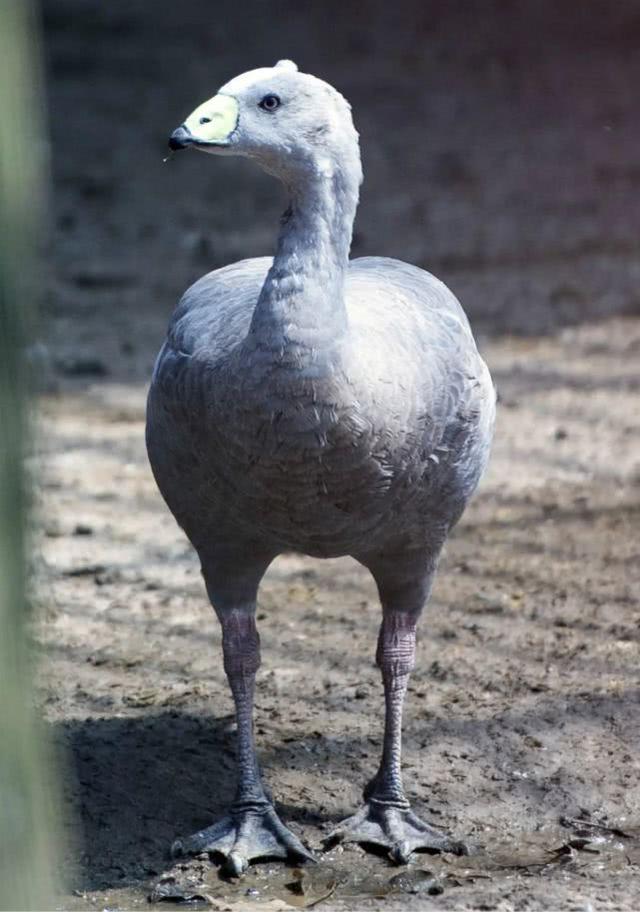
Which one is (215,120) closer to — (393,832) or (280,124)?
(280,124)

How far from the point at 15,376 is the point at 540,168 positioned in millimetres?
9043

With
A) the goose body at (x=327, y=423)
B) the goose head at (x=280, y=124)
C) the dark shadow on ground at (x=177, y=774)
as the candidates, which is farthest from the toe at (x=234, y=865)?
the goose head at (x=280, y=124)

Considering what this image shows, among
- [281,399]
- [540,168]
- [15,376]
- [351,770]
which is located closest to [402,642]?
[351,770]

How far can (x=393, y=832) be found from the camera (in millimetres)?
3818

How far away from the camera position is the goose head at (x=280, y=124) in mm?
3217

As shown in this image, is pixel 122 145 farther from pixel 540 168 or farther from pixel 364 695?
pixel 364 695

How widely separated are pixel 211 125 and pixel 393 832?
1.76 metres

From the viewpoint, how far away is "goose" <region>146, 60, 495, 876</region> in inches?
127

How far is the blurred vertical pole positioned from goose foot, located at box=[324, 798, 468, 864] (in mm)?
2462

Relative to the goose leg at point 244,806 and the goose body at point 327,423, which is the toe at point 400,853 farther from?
the goose body at point 327,423

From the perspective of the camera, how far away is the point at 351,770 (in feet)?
13.5

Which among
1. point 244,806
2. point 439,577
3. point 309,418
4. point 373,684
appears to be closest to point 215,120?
point 309,418

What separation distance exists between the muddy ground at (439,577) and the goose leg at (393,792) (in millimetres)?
46

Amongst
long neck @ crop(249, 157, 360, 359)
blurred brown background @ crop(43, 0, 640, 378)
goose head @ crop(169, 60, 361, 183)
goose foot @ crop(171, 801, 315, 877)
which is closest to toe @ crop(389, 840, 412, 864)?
goose foot @ crop(171, 801, 315, 877)
